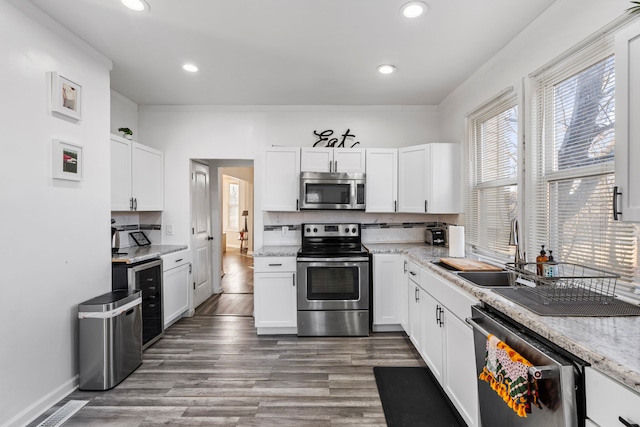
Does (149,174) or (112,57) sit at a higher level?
(112,57)

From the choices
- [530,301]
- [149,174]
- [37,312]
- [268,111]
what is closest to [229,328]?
[37,312]

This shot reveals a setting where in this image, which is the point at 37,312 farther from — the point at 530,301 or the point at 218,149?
the point at 530,301

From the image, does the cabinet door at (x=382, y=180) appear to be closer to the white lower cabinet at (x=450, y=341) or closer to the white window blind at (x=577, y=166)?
the white lower cabinet at (x=450, y=341)

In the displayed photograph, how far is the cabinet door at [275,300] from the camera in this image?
3188 millimetres

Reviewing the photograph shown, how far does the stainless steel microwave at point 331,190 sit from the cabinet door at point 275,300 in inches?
34.5

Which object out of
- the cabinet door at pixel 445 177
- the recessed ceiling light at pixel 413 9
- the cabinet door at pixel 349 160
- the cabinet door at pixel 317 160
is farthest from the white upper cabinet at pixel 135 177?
the cabinet door at pixel 445 177

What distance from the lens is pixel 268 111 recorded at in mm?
3812

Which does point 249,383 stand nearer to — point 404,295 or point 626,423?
point 404,295

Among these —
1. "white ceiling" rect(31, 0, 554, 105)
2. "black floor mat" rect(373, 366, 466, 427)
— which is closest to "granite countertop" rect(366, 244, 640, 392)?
"black floor mat" rect(373, 366, 466, 427)

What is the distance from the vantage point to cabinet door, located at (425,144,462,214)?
3.29 meters

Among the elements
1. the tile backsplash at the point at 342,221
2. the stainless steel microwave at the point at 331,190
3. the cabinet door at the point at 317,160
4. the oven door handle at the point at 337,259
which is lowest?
the oven door handle at the point at 337,259

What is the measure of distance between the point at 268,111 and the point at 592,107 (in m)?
3.14

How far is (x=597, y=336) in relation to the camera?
40.1 inches

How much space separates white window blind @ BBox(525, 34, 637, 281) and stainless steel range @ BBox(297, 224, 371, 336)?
5.08 ft
